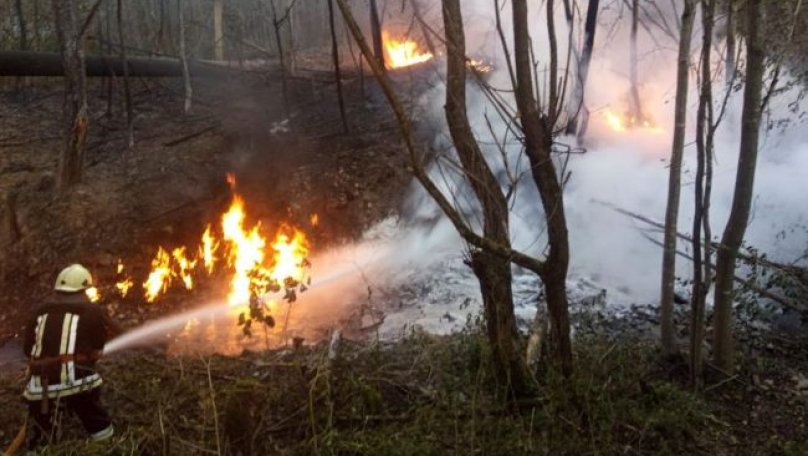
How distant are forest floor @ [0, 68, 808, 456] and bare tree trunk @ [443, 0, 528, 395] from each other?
267 millimetres

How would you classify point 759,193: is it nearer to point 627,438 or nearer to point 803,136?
point 803,136

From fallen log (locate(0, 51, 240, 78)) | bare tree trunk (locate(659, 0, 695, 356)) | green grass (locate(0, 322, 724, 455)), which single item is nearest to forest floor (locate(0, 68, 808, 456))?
green grass (locate(0, 322, 724, 455))

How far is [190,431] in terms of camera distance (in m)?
5.05

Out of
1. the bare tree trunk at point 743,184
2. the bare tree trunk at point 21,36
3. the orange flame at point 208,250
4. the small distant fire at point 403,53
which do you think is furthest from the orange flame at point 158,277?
the small distant fire at point 403,53

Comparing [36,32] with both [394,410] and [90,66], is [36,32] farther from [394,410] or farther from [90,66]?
[394,410]

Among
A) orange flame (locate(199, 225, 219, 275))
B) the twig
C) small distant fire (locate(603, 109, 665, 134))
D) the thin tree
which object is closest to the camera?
the thin tree

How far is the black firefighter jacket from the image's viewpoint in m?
5.03

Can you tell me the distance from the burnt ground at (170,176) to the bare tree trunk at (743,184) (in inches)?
269

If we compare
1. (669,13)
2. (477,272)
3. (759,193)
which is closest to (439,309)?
(477,272)

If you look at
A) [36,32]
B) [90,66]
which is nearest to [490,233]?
[90,66]

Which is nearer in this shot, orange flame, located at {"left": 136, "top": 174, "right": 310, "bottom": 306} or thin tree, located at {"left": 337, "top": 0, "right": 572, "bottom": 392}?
thin tree, located at {"left": 337, "top": 0, "right": 572, "bottom": 392}

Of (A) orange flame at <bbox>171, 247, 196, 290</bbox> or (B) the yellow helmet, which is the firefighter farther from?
(A) orange flame at <bbox>171, 247, 196, 290</bbox>

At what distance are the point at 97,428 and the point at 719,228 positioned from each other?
33.1 feet

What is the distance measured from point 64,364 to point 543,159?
169 inches
